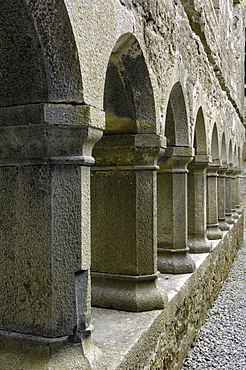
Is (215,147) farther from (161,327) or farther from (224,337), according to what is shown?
(161,327)

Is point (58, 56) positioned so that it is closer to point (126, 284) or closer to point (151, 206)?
point (151, 206)

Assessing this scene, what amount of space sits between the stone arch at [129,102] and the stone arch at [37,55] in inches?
47.1

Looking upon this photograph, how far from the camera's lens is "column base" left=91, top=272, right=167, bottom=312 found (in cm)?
314

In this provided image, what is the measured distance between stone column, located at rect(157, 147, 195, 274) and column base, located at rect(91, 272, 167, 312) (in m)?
1.17

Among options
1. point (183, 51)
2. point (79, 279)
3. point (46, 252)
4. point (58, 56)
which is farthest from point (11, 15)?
point (183, 51)

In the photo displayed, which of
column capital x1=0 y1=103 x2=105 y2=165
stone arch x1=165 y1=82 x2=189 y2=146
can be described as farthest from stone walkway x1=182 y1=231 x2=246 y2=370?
column capital x1=0 y1=103 x2=105 y2=165

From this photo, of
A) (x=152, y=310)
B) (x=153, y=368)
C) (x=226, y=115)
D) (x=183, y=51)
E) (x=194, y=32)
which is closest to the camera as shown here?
(x=153, y=368)

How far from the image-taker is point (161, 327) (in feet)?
10.3

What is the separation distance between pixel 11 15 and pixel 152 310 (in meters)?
2.13

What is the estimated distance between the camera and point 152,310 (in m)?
3.14

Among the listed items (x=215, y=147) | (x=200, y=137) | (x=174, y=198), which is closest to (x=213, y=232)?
(x=215, y=147)

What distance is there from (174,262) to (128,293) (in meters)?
1.21

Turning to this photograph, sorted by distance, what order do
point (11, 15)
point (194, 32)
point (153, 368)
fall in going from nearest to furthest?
point (11, 15) < point (153, 368) < point (194, 32)

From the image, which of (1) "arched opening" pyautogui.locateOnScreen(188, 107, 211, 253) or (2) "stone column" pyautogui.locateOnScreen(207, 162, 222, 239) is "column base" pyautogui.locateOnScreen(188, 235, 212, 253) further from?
(2) "stone column" pyautogui.locateOnScreen(207, 162, 222, 239)
